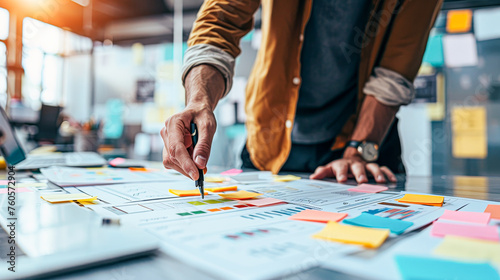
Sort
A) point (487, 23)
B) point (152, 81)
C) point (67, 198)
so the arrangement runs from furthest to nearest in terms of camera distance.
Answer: point (152, 81) → point (487, 23) → point (67, 198)

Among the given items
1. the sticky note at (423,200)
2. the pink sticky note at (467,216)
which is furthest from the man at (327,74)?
the pink sticky note at (467,216)

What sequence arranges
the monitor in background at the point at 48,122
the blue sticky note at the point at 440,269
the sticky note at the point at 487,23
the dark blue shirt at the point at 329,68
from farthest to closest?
the monitor in background at the point at 48,122 < the sticky note at the point at 487,23 < the dark blue shirt at the point at 329,68 < the blue sticky note at the point at 440,269

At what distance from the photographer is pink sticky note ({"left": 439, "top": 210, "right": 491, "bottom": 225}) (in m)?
0.39

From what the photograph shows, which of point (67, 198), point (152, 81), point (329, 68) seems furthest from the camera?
point (152, 81)

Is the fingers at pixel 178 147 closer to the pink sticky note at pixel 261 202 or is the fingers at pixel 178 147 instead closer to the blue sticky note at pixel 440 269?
the pink sticky note at pixel 261 202

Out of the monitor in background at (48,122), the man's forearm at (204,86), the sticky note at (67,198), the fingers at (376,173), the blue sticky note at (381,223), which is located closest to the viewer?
the blue sticky note at (381,223)

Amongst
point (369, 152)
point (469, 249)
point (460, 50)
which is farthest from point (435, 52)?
point (469, 249)

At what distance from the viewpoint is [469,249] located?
0.28 meters

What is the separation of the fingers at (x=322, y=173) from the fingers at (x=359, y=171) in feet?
0.21

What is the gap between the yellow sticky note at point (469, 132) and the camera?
1.90 m

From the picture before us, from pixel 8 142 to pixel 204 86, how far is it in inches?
18.7

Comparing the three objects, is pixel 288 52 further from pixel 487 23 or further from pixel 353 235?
pixel 487 23

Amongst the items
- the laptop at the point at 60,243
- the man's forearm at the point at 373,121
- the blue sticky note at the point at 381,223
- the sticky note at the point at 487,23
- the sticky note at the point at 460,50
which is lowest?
the laptop at the point at 60,243

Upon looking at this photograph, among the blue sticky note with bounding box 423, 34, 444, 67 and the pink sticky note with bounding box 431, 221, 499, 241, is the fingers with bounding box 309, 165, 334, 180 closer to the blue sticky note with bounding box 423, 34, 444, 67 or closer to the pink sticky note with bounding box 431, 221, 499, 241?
the pink sticky note with bounding box 431, 221, 499, 241
